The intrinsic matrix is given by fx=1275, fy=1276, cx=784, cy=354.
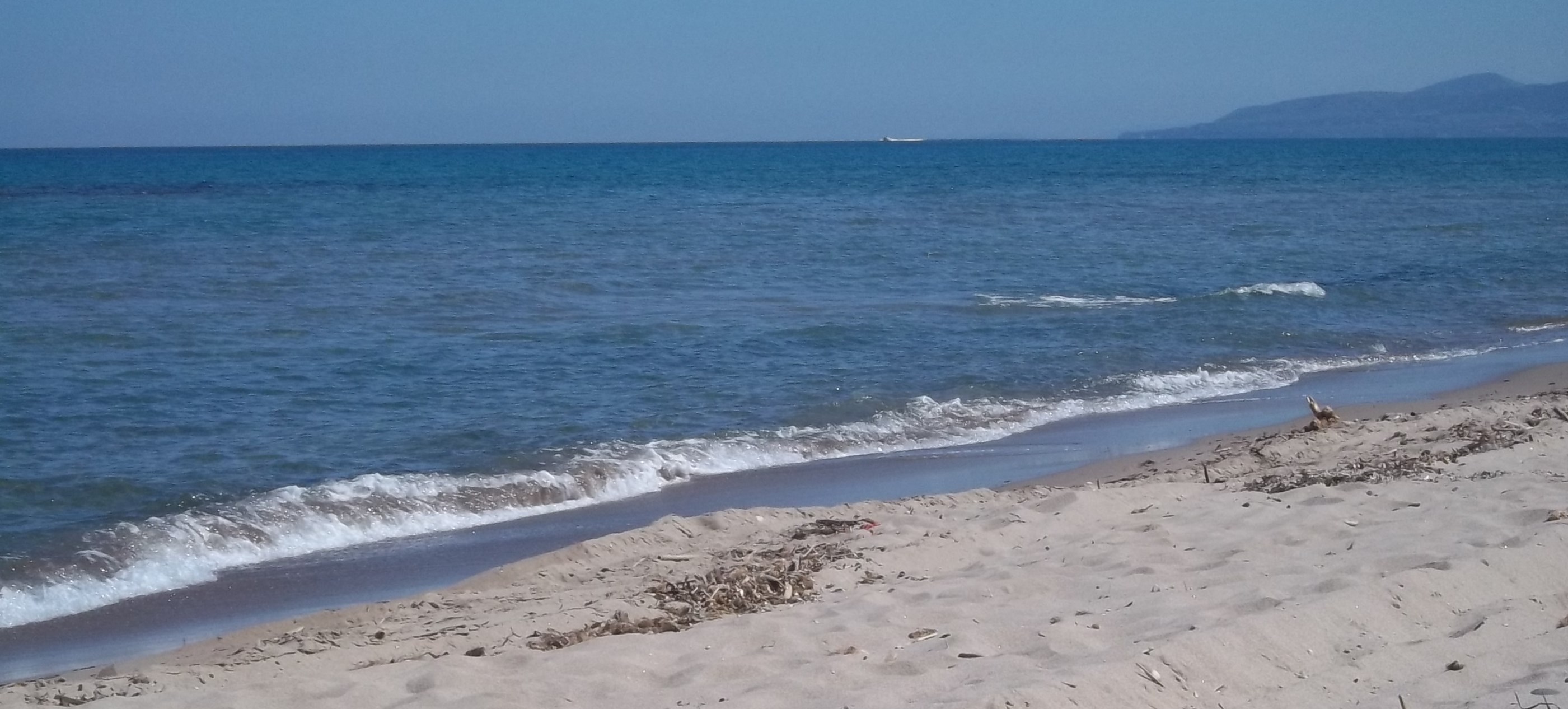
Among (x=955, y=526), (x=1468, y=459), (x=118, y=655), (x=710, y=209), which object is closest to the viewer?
(x=118, y=655)

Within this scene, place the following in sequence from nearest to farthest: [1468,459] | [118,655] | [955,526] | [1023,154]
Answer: [118,655], [955,526], [1468,459], [1023,154]

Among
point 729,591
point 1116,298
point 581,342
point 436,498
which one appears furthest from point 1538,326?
point 729,591

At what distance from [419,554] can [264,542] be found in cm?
93

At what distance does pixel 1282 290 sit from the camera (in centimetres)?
1839

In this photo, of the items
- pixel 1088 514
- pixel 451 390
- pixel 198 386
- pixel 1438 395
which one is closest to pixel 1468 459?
pixel 1088 514

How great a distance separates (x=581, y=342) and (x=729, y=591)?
8484 mm

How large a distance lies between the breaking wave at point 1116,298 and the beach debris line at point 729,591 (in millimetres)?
11057

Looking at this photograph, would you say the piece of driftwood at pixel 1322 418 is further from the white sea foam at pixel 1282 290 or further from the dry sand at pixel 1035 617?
the white sea foam at pixel 1282 290

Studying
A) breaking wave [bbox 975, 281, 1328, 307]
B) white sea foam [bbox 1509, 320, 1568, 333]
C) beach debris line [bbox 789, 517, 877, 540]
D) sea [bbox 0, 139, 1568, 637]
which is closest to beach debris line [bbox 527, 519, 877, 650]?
beach debris line [bbox 789, 517, 877, 540]

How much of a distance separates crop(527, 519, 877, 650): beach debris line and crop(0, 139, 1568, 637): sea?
8.49ft

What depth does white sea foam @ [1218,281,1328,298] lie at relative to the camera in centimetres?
1812

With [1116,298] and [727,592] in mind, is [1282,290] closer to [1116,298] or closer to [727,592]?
[1116,298]

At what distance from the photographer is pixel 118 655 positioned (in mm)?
5785

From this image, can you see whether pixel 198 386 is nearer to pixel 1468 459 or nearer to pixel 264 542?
pixel 264 542
